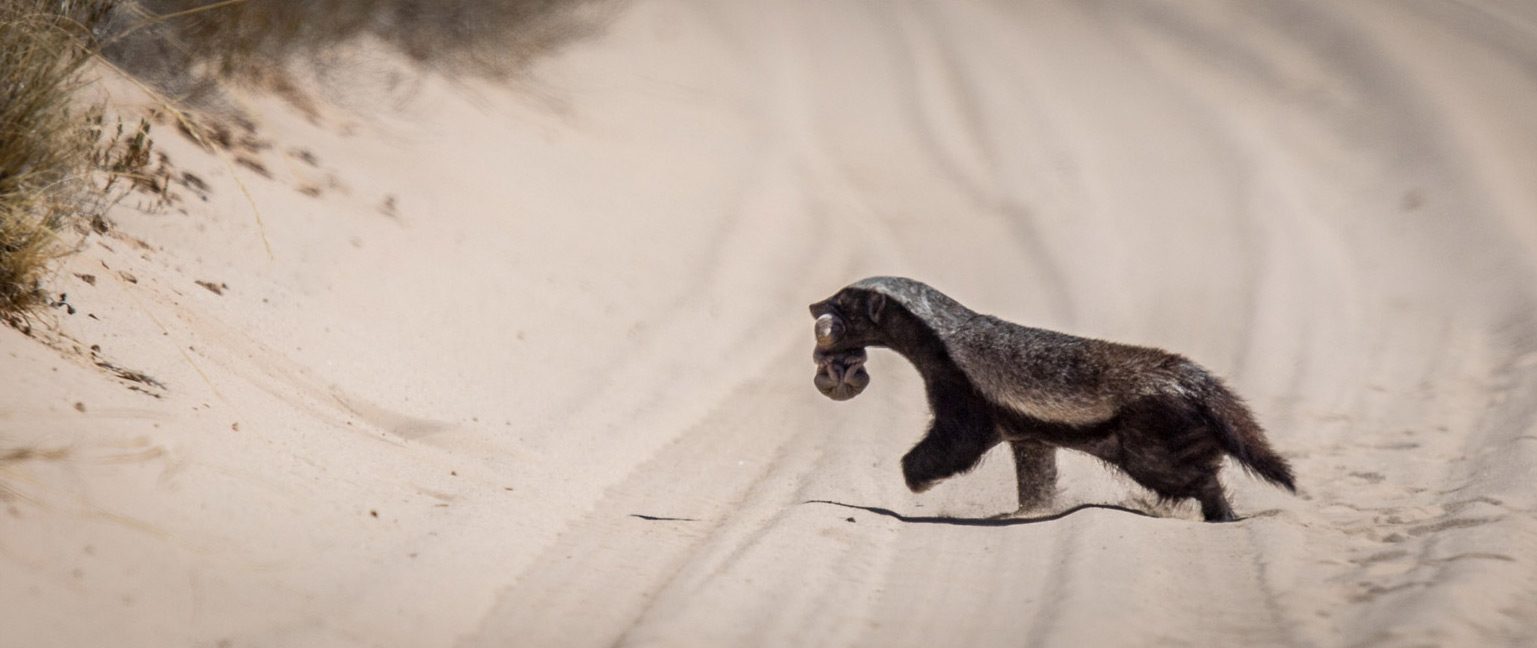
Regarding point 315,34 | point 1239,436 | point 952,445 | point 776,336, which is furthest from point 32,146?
point 315,34

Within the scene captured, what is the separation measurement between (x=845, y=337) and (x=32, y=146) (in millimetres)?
3282

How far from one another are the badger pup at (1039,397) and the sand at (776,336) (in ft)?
0.76

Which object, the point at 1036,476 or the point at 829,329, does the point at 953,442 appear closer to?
the point at 1036,476

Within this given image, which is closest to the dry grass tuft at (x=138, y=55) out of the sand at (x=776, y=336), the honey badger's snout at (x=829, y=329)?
the sand at (x=776, y=336)

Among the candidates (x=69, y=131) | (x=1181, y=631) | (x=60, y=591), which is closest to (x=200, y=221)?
(x=69, y=131)

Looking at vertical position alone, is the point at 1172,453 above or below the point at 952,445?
above

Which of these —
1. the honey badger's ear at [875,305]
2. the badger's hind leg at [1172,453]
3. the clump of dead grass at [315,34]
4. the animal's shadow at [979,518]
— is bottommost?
the animal's shadow at [979,518]

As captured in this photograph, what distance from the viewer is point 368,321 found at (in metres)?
6.00

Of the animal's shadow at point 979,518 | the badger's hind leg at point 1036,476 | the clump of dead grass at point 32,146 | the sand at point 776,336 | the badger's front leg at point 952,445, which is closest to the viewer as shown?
the sand at point 776,336

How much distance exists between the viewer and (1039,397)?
4605mm

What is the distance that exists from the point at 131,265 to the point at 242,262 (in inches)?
36.6

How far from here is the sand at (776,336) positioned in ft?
11.1

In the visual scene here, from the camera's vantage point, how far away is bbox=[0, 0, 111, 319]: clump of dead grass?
366 centimetres

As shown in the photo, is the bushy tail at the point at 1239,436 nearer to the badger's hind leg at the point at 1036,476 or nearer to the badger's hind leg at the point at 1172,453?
the badger's hind leg at the point at 1172,453
